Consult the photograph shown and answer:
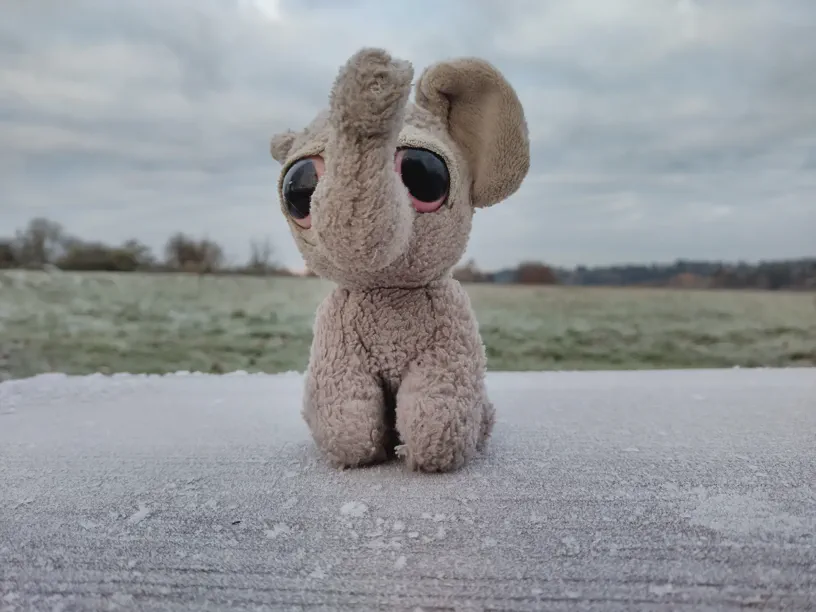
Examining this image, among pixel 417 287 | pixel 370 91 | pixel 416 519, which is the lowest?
pixel 416 519

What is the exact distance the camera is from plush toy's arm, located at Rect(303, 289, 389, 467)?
0.52 meters

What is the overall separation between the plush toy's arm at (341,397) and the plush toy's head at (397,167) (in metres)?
0.06

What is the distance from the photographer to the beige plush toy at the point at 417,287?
1.57 feet

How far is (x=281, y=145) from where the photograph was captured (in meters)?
0.55

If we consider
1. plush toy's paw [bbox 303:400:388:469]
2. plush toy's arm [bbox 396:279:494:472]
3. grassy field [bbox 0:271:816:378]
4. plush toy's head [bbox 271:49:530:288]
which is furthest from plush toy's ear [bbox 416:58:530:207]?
grassy field [bbox 0:271:816:378]

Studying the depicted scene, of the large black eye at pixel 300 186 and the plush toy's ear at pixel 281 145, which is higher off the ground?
the plush toy's ear at pixel 281 145

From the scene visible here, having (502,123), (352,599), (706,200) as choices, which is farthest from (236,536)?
(706,200)

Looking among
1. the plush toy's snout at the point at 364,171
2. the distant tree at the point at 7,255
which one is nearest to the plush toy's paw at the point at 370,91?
the plush toy's snout at the point at 364,171

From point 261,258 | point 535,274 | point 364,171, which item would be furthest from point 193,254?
point 364,171

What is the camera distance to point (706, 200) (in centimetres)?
133

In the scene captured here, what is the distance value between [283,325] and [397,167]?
90 cm

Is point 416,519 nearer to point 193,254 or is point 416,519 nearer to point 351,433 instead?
point 351,433

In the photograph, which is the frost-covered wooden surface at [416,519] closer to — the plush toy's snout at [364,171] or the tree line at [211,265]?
the plush toy's snout at [364,171]

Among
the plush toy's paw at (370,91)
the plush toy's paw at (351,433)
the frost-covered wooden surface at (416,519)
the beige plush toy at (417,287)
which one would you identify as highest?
the plush toy's paw at (370,91)
